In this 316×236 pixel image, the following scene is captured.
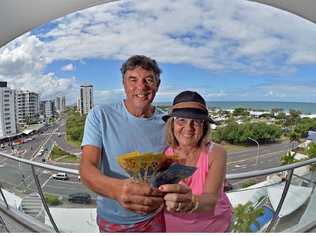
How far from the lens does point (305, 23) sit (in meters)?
1.80

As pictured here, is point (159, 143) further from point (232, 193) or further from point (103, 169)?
point (232, 193)

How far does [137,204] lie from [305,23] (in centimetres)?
96

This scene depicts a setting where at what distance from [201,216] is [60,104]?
71cm

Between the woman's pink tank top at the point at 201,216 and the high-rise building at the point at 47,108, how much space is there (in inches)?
18.9

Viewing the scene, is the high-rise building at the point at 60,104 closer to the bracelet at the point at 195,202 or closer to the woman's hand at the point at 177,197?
the woman's hand at the point at 177,197

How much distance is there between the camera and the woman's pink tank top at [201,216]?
1.74 meters

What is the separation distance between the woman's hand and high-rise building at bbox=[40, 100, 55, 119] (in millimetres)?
525

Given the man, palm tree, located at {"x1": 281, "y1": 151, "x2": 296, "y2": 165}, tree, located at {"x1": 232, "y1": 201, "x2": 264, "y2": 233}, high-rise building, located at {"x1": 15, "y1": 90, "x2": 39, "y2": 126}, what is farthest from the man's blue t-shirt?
palm tree, located at {"x1": 281, "y1": 151, "x2": 296, "y2": 165}

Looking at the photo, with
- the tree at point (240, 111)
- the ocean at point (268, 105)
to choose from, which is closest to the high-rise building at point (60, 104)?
the ocean at point (268, 105)

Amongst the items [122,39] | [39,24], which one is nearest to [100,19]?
[122,39]

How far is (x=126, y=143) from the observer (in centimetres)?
173

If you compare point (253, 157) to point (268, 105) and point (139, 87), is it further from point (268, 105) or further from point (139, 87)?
point (139, 87)

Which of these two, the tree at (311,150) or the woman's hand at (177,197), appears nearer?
the woman's hand at (177,197)

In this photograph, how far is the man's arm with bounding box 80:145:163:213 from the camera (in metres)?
1.70
